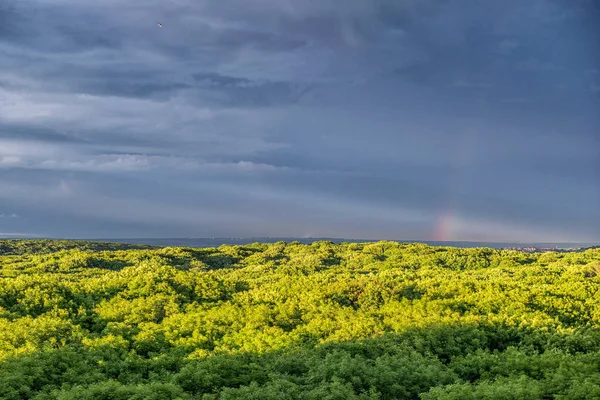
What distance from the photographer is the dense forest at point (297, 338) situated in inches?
690

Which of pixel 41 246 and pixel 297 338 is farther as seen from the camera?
pixel 41 246

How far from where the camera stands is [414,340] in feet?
75.3

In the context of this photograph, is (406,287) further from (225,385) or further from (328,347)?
(225,385)

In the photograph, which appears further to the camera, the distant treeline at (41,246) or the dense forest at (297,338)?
the distant treeline at (41,246)

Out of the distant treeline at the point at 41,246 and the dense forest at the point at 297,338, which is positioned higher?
the dense forest at the point at 297,338

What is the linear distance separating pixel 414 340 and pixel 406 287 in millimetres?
11068

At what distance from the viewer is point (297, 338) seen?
78.6ft

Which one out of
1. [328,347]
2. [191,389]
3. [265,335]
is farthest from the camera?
[265,335]

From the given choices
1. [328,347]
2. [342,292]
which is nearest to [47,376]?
[328,347]

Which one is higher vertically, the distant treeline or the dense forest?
the dense forest

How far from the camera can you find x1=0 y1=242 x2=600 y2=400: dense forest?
17.5 meters

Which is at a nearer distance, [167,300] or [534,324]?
[534,324]

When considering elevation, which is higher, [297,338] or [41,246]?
[297,338]

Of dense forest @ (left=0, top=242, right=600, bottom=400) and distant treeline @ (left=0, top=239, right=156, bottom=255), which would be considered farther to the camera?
distant treeline @ (left=0, top=239, right=156, bottom=255)
